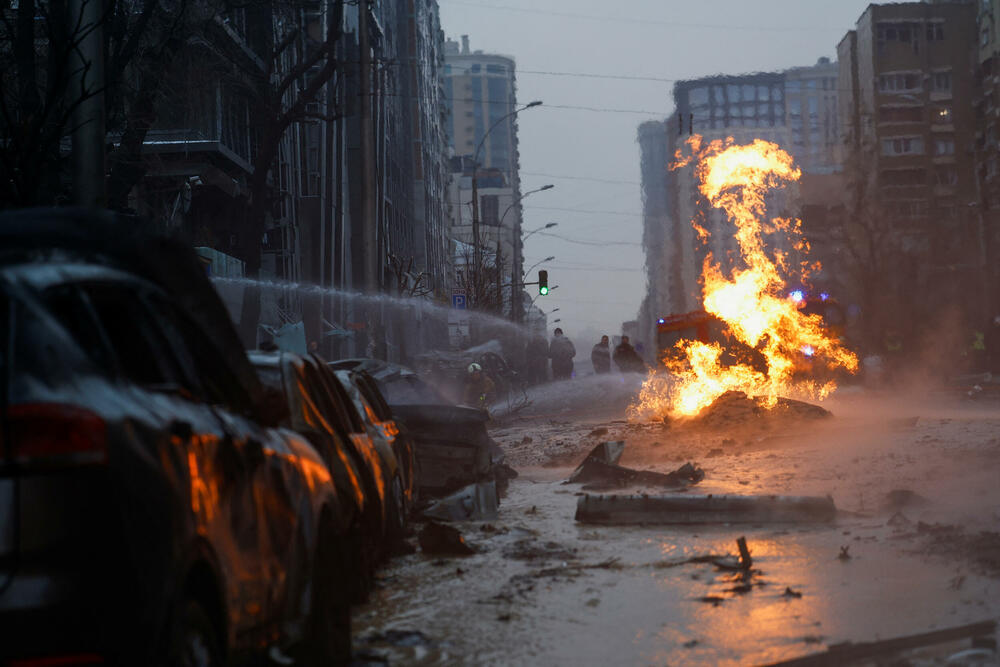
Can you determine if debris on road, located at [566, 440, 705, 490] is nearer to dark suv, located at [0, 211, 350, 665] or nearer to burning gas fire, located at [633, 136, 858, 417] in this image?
dark suv, located at [0, 211, 350, 665]

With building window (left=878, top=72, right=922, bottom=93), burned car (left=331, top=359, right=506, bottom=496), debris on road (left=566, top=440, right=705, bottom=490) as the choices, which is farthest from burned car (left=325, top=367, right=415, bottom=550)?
building window (left=878, top=72, right=922, bottom=93)

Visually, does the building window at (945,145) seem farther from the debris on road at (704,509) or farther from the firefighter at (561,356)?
the debris on road at (704,509)

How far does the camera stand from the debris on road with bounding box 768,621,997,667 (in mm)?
5895

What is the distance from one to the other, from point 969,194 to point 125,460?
299 feet

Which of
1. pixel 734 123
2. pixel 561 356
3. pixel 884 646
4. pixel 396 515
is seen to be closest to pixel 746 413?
pixel 396 515

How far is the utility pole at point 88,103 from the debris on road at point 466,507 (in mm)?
4617

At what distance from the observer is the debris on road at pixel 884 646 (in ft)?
19.3

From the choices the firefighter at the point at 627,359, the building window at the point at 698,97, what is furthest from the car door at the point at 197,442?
the building window at the point at 698,97

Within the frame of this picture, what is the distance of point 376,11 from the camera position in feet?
205

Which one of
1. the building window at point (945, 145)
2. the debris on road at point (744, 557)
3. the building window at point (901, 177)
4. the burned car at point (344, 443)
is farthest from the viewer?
the building window at point (945, 145)

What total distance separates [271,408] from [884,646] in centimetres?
308

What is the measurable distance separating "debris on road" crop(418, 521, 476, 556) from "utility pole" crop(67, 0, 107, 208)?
12.4ft

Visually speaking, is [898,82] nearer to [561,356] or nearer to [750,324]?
[561,356]

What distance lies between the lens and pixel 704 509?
39.6ft
